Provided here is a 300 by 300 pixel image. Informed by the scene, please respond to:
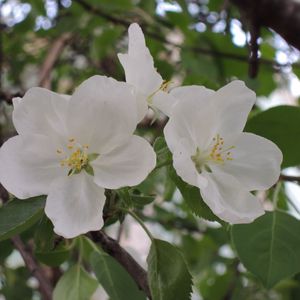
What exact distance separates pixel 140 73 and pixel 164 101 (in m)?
0.06

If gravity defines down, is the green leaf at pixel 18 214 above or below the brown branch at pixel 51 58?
above

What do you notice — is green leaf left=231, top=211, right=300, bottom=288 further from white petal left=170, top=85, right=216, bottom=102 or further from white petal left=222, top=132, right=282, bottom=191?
white petal left=170, top=85, right=216, bottom=102

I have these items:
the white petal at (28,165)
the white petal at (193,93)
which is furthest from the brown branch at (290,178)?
the white petal at (28,165)

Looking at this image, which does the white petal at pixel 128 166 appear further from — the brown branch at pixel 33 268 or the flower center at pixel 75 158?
the brown branch at pixel 33 268

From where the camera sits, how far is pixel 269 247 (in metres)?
0.92

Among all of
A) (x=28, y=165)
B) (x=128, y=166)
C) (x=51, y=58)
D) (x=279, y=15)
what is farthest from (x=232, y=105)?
(x=51, y=58)

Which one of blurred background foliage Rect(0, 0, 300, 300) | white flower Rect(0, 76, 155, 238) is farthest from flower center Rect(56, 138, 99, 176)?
blurred background foliage Rect(0, 0, 300, 300)

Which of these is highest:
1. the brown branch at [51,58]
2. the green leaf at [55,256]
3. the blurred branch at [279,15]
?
the blurred branch at [279,15]

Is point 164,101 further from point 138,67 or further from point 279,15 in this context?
point 279,15

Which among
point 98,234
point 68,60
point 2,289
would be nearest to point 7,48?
point 68,60

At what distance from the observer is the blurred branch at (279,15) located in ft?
1.19

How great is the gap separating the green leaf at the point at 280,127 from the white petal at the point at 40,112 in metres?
0.32

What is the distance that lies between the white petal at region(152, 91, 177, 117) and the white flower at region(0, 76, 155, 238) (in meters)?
0.05

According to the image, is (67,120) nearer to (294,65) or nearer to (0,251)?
(0,251)
